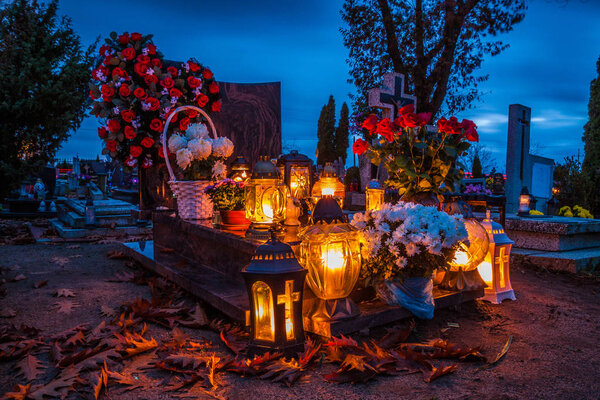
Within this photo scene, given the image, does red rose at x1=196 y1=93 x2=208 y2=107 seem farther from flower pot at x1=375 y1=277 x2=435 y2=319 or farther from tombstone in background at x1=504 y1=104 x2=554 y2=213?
tombstone in background at x1=504 y1=104 x2=554 y2=213

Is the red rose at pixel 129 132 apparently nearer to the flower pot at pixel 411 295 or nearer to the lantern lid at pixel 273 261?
the lantern lid at pixel 273 261

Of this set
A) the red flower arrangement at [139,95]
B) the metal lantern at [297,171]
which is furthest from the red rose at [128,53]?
the metal lantern at [297,171]

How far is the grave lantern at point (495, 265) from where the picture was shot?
405 centimetres

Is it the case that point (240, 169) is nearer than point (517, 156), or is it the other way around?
point (240, 169)

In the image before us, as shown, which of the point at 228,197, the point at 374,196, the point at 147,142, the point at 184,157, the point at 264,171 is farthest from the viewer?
the point at 147,142

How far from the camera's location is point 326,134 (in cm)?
4075

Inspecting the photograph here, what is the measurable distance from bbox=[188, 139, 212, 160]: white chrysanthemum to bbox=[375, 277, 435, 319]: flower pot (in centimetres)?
273

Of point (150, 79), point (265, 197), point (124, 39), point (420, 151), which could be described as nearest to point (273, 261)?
point (265, 197)

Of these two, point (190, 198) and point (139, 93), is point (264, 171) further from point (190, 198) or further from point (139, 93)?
point (139, 93)

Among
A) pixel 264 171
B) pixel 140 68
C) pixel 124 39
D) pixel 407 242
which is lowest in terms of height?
pixel 407 242

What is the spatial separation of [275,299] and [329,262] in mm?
511

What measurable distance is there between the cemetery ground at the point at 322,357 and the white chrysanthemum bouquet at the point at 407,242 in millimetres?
461

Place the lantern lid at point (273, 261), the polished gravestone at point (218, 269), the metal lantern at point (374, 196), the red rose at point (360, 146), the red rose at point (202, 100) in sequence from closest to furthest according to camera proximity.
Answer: the lantern lid at point (273, 261)
the polished gravestone at point (218, 269)
the red rose at point (360, 146)
the metal lantern at point (374, 196)
the red rose at point (202, 100)

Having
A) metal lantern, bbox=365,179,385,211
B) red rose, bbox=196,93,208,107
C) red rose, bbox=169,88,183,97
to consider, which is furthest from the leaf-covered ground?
red rose, bbox=169,88,183,97
